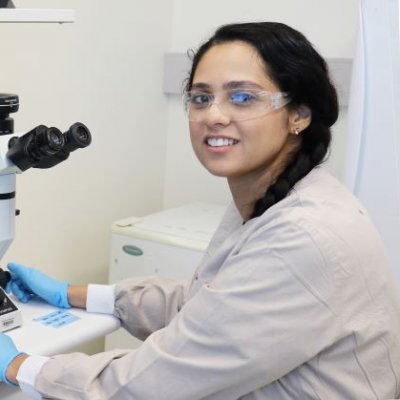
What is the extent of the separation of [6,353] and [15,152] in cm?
35

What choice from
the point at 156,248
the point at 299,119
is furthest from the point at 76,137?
the point at 156,248

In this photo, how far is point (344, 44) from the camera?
2.15m

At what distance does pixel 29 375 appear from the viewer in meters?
0.98

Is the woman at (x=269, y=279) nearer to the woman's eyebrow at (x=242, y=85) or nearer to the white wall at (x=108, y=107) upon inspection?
the woman's eyebrow at (x=242, y=85)

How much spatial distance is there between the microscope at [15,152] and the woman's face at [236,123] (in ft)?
0.76

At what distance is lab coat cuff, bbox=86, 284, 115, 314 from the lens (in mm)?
1279

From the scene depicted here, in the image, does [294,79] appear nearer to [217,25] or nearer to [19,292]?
[19,292]

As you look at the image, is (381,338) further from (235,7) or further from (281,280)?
(235,7)

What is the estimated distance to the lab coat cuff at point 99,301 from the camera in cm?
128

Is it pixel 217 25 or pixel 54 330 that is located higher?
pixel 217 25

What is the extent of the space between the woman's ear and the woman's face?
1 centimetres

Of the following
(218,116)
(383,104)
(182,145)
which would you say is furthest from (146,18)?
(218,116)

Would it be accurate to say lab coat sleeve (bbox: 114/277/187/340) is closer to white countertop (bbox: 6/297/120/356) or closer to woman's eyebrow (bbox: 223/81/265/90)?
white countertop (bbox: 6/297/120/356)

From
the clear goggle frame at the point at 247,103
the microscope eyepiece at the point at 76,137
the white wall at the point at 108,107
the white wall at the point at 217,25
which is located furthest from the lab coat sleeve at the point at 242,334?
the white wall at the point at 217,25
